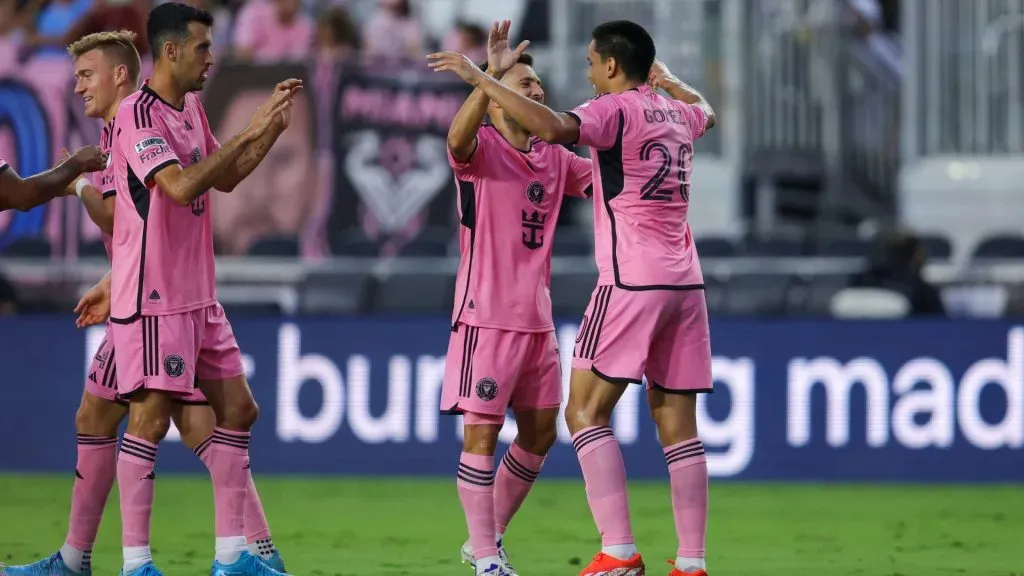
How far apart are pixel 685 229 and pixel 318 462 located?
5.58m

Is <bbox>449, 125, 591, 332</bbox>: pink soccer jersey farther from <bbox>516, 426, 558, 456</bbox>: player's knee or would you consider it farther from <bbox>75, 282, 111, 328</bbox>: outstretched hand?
<bbox>75, 282, 111, 328</bbox>: outstretched hand

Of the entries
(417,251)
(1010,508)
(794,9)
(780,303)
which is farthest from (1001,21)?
(1010,508)

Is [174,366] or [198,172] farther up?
[198,172]

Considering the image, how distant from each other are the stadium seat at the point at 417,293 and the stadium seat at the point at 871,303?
3.10 meters

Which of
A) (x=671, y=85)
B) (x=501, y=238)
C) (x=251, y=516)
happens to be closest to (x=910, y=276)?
(x=671, y=85)

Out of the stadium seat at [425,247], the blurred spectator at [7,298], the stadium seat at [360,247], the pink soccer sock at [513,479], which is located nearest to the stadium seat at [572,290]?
the stadium seat at [425,247]

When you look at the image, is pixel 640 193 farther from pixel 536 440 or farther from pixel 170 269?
pixel 170 269

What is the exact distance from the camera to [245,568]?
718cm

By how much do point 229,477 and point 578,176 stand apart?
6.89 ft

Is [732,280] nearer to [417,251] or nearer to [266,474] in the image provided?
[417,251]

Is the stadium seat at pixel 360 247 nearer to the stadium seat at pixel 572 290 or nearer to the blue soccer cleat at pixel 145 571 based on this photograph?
the stadium seat at pixel 572 290

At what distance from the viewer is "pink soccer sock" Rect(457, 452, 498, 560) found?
730 cm

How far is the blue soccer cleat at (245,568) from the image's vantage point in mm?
7148

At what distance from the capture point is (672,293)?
7.23m
